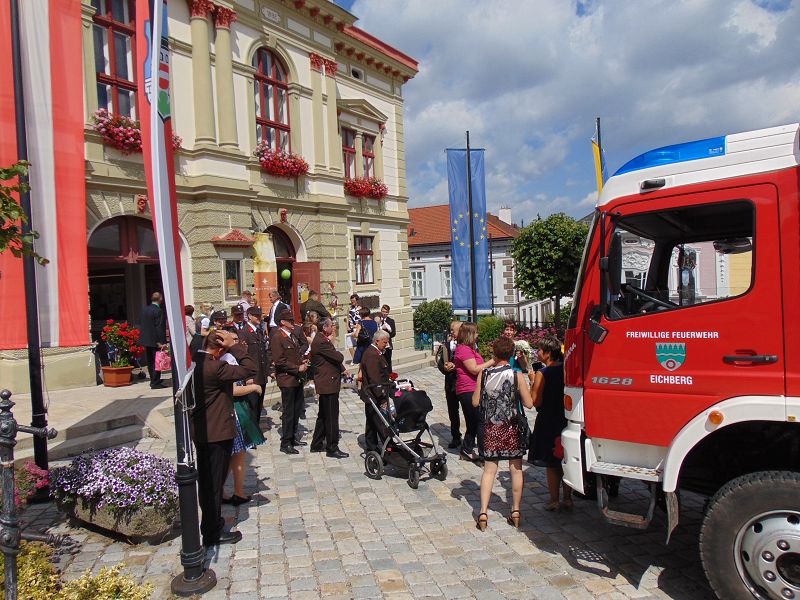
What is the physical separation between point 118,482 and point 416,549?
8.66 ft

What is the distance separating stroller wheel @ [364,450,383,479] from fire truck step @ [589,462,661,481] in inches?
120

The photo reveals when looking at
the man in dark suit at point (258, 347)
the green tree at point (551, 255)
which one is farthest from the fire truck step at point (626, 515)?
the green tree at point (551, 255)

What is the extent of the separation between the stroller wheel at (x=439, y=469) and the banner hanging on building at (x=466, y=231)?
871cm

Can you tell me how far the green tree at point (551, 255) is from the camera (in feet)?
59.6

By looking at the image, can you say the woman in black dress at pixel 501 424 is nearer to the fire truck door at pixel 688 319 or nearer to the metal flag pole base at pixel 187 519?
the fire truck door at pixel 688 319

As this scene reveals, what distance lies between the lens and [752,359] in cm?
359

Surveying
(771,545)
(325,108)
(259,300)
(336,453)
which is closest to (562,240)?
(325,108)

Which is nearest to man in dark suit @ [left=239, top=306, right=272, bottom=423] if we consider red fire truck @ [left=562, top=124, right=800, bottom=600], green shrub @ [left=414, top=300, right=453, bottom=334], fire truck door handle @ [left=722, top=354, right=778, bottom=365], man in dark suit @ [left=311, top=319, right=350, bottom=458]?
man in dark suit @ [left=311, top=319, right=350, bottom=458]

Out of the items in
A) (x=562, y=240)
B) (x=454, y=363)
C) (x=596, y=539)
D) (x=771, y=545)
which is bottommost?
(x=596, y=539)

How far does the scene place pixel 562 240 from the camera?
18.1m

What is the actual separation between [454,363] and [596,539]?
2.85 metres

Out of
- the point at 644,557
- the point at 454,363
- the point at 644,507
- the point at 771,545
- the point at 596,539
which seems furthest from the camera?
the point at 454,363

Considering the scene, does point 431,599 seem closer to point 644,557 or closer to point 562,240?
point 644,557

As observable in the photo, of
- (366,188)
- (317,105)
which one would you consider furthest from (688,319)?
(366,188)
